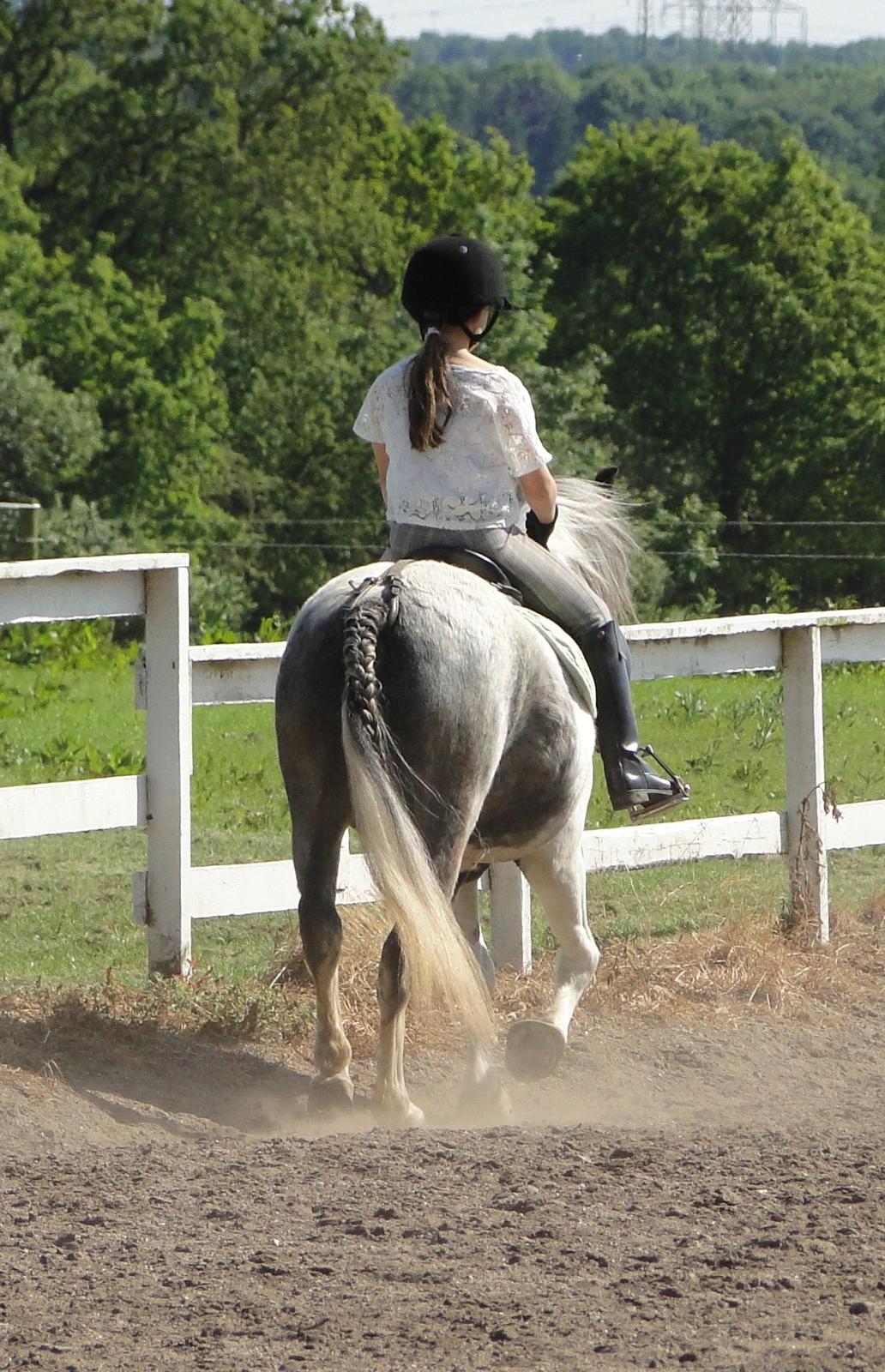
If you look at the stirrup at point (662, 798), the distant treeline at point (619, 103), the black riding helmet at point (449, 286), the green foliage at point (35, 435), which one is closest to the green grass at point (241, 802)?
the stirrup at point (662, 798)

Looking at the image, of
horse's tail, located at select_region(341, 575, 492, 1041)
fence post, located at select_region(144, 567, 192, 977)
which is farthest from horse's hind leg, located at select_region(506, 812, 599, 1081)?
fence post, located at select_region(144, 567, 192, 977)

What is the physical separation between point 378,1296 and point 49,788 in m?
2.66

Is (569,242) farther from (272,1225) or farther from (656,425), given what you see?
(272,1225)

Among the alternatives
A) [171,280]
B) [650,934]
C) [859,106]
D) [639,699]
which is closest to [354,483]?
[171,280]

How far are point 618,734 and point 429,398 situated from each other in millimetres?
→ 1231

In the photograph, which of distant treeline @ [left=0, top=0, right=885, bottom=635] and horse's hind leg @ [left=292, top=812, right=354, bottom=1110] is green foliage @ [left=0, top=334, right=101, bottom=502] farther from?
horse's hind leg @ [left=292, top=812, right=354, bottom=1110]

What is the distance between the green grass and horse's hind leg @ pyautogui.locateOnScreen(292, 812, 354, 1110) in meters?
1.36

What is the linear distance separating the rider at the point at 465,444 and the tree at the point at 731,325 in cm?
3333

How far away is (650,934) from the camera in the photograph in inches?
281

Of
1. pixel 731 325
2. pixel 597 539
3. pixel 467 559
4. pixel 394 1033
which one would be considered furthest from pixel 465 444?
pixel 731 325

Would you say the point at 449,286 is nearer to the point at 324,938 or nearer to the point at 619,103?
the point at 324,938

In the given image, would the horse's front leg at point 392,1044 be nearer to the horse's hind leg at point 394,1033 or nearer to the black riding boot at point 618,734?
the horse's hind leg at point 394,1033

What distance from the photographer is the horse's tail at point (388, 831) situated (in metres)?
4.26

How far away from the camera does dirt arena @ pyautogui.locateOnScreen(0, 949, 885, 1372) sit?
2.84 m
